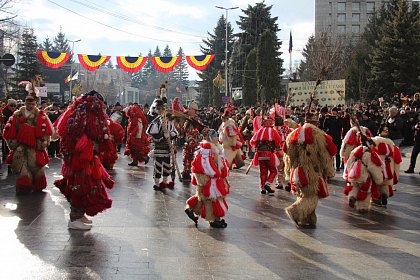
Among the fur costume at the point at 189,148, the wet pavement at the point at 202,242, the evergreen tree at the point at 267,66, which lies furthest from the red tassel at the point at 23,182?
the evergreen tree at the point at 267,66

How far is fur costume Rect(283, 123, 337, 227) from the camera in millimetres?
9016

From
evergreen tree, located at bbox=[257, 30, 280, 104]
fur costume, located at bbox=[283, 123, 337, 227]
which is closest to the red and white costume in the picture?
fur costume, located at bbox=[283, 123, 337, 227]

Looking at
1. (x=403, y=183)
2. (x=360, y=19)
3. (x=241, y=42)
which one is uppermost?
(x=360, y=19)

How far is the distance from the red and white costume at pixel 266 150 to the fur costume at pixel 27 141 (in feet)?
14.3

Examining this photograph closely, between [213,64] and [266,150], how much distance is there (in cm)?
5834

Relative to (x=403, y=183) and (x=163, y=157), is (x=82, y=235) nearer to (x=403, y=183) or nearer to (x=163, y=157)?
(x=163, y=157)

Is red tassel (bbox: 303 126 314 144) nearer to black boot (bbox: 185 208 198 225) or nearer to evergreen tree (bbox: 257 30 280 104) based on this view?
black boot (bbox: 185 208 198 225)

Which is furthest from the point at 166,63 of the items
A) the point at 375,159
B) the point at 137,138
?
the point at 375,159

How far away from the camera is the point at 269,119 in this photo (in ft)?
41.7

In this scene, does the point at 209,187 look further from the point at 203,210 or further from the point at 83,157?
the point at 83,157

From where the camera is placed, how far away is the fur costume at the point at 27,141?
460 inches

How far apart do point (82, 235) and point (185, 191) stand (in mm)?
4924

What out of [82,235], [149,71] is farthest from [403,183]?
[149,71]

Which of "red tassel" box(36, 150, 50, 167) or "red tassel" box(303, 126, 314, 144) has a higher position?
Answer: "red tassel" box(303, 126, 314, 144)
